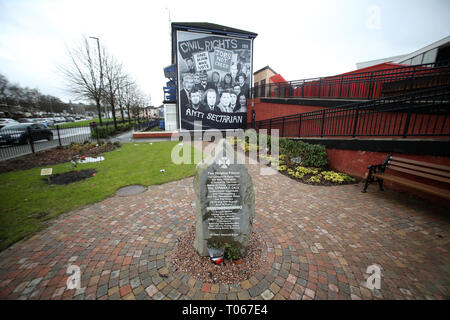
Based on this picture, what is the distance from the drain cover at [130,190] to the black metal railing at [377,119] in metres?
7.35

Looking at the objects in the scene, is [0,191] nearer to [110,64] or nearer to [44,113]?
[110,64]

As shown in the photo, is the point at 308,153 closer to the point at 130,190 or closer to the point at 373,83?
the point at 373,83

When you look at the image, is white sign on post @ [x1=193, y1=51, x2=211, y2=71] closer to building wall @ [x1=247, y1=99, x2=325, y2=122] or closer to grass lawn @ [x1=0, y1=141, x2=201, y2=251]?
building wall @ [x1=247, y1=99, x2=325, y2=122]

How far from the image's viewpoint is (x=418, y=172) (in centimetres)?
444

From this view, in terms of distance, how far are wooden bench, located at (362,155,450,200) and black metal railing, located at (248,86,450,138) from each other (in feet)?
2.76

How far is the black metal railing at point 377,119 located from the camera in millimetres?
5336

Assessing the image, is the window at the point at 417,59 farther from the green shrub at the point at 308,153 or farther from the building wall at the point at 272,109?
the green shrub at the point at 308,153

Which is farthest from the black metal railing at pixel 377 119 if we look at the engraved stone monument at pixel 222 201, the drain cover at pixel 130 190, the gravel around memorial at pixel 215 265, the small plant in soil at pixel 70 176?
the small plant in soil at pixel 70 176

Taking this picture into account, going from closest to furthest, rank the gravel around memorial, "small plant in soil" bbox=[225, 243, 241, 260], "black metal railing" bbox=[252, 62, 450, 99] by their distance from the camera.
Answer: the gravel around memorial → "small plant in soil" bbox=[225, 243, 241, 260] → "black metal railing" bbox=[252, 62, 450, 99]

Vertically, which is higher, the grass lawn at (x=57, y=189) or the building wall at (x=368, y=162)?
the building wall at (x=368, y=162)

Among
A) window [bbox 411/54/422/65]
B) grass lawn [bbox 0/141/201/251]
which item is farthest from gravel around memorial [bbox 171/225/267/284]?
window [bbox 411/54/422/65]

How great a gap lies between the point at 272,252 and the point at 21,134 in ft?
57.1

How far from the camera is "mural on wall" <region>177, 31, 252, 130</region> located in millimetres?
16188
